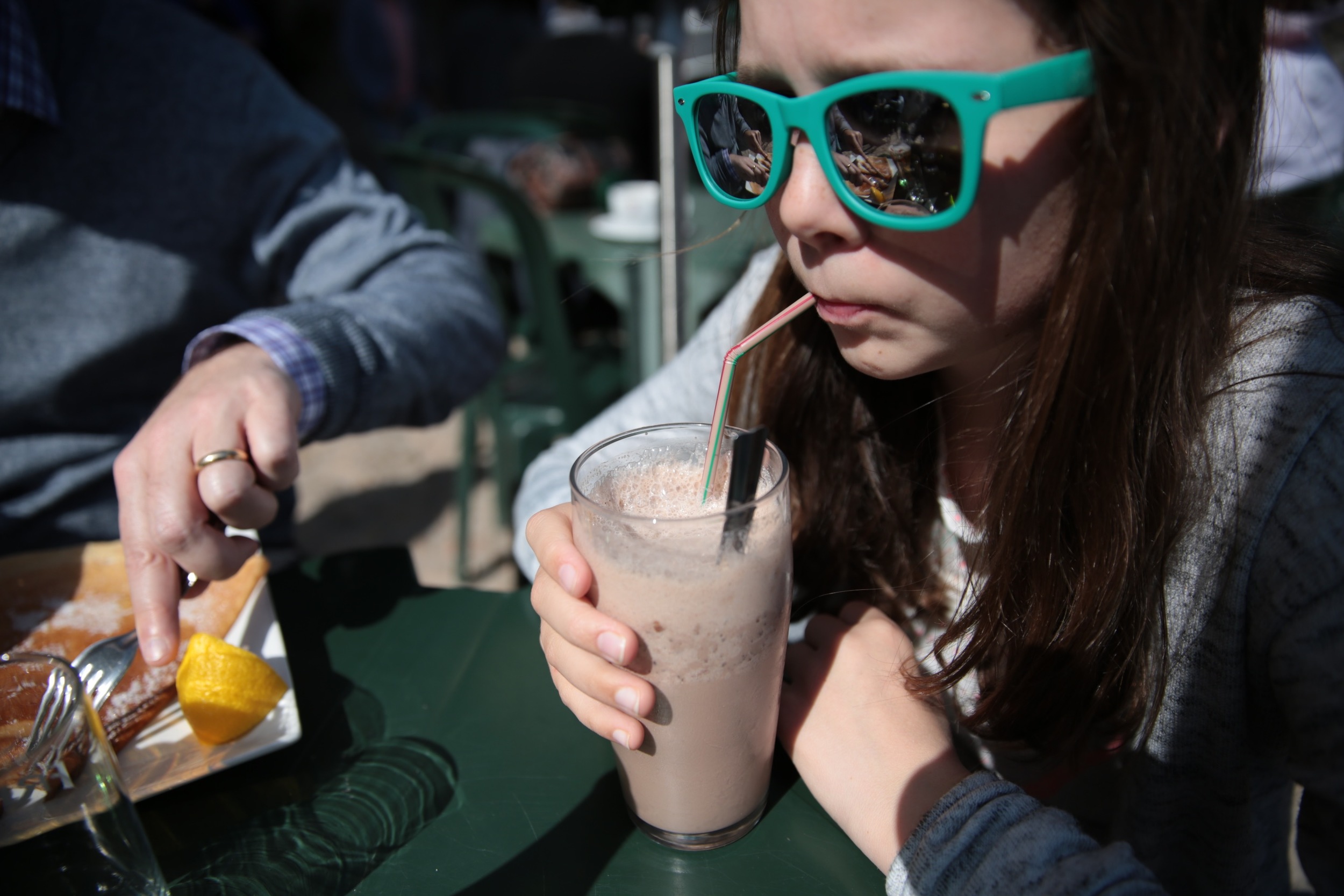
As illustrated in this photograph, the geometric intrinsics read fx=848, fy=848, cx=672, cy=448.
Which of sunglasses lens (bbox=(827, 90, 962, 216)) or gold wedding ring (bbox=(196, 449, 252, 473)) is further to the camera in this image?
gold wedding ring (bbox=(196, 449, 252, 473))

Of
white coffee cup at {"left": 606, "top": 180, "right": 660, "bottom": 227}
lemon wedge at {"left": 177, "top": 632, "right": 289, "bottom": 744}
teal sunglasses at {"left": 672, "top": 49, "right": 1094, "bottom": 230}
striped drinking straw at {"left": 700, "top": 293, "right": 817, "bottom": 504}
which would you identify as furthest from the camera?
white coffee cup at {"left": 606, "top": 180, "right": 660, "bottom": 227}

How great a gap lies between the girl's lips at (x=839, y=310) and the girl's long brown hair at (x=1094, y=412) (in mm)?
169

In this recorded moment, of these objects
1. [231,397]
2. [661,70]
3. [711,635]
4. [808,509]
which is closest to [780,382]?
[808,509]

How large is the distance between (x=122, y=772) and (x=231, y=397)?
0.45m

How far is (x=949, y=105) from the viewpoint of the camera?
678 mm

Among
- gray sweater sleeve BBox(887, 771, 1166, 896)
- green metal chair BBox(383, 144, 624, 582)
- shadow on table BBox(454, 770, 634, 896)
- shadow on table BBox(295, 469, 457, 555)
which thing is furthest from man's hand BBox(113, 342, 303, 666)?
shadow on table BBox(295, 469, 457, 555)

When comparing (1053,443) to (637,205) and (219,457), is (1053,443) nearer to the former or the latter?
(219,457)

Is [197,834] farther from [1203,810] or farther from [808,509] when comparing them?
[1203,810]

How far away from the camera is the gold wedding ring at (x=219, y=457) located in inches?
39.3

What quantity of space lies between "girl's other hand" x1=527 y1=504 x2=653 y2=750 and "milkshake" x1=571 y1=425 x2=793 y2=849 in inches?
0.5

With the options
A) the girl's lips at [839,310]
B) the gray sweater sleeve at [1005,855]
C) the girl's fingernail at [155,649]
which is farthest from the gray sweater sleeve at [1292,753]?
the girl's fingernail at [155,649]

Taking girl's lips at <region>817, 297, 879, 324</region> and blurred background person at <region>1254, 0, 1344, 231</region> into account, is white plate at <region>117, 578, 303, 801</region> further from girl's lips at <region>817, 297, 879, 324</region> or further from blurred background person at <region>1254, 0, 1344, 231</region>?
blurred background person at <region>1254, 0, 1344, 231</region>

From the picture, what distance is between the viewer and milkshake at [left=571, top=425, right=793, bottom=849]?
72 cm

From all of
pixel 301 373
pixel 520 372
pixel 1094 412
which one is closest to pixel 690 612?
pixel 1094 412
